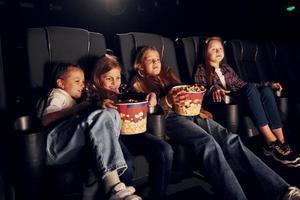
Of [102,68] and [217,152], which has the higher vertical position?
[102,68]

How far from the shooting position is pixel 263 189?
1418 millimetres

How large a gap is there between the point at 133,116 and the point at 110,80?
42 centimetres

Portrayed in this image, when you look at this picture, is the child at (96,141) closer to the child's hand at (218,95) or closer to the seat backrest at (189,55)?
the child's hand at (218,95)

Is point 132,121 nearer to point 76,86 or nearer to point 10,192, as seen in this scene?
point 76,86

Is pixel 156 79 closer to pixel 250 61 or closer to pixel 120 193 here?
pixel 120 193

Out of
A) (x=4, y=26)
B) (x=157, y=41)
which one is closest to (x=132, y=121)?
(x=157, y=41)

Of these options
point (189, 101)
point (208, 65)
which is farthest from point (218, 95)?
point (208, 65)

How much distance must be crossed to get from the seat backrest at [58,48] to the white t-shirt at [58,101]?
195mm

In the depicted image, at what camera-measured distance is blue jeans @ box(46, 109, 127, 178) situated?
1.12 meters

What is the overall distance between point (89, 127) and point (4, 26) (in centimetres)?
304

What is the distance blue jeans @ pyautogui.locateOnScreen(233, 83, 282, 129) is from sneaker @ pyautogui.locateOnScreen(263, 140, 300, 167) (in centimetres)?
12

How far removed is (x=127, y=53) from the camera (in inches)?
73.5

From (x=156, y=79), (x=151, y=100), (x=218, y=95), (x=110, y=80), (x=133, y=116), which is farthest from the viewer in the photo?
(x=156, y=79)

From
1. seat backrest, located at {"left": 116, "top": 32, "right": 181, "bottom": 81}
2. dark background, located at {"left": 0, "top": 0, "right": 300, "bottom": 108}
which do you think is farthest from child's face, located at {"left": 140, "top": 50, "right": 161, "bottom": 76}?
dark background, located at {"left": 0, "top": 0, "right": 300, "bottom": 108}
